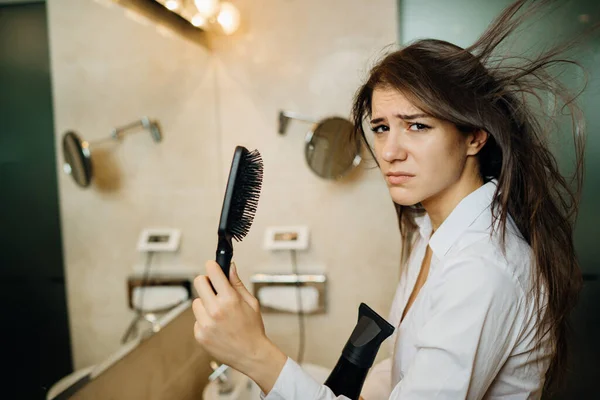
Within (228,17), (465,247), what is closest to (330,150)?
(228,17)

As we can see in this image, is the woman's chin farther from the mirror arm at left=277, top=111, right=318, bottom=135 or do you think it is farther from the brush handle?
the mirror arm at left=277, top=111, right=318, bottom=135

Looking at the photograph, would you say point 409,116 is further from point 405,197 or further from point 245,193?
point 245,193

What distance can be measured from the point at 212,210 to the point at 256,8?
0.71 meters

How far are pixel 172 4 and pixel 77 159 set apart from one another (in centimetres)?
62

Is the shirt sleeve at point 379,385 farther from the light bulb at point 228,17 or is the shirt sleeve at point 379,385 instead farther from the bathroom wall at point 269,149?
the light bulb at point 228,17

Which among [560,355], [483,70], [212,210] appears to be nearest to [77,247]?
[212,210]

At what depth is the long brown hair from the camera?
2.35 feet

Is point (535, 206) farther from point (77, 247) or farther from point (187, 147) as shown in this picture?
point (187, 147)

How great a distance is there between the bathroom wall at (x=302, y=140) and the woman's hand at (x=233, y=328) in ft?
3.12

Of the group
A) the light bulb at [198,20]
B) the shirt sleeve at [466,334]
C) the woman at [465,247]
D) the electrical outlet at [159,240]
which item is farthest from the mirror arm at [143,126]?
the shirt sleeve at [466,334]

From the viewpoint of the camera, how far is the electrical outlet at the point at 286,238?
1546 mm

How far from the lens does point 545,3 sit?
117cm

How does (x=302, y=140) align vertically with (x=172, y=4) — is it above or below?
below

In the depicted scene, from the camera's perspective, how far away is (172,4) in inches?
50.8
